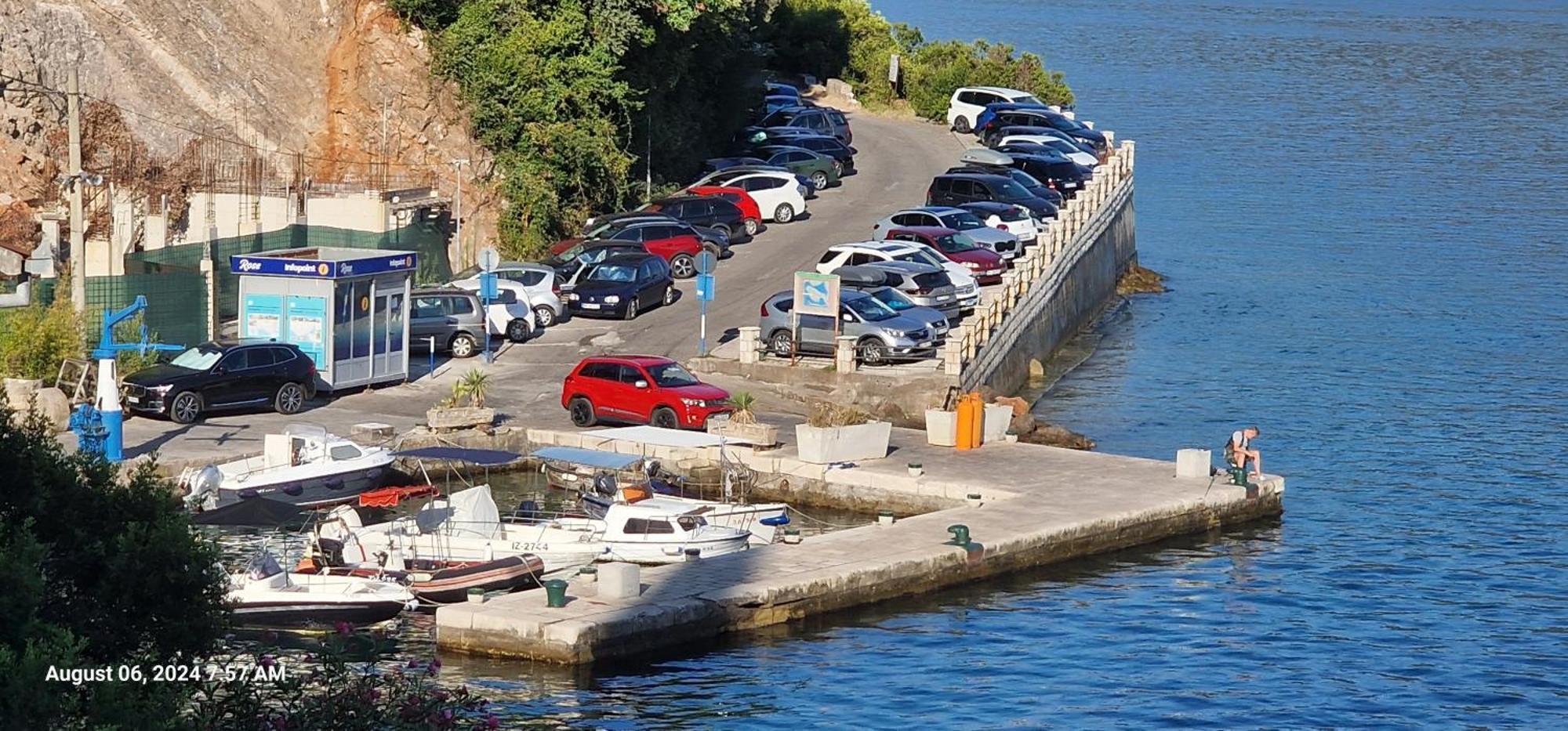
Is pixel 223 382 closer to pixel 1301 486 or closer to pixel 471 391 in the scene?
pixel 471 391

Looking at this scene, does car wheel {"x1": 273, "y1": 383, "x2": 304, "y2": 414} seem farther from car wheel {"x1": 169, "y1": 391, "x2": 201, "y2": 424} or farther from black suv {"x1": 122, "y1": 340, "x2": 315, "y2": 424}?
car wheel {"x1": 169, "y1": 391, "x2": 201, "y2": 424}

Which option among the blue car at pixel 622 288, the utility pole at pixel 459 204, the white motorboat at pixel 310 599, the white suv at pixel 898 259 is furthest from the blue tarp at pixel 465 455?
the utility pole at pixel 459 204

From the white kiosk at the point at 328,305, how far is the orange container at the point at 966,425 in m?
12.0

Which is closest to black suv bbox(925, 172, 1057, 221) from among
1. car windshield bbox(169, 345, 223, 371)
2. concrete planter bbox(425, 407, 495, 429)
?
concrete planter bbox(425, 407, 495, 429)

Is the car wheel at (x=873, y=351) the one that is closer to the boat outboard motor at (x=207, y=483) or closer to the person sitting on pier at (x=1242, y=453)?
the person sitting on pier at (x=1242, y=453)

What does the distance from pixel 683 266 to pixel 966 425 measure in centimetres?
1640

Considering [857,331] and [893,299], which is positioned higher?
[893,299]

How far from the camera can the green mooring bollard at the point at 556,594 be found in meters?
30.3

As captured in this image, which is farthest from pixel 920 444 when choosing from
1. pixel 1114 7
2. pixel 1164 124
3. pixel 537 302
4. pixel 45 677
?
pixel 1114 7

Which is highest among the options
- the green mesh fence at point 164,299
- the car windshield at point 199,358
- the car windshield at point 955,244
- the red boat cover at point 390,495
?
the car windshield at point 955,244

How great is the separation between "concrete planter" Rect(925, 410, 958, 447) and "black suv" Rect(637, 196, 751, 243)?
18596 millimetres

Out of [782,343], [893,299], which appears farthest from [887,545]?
[893,299]

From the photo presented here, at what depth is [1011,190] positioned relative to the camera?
6544 centimetres

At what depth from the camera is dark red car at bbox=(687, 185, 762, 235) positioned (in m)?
62.8
